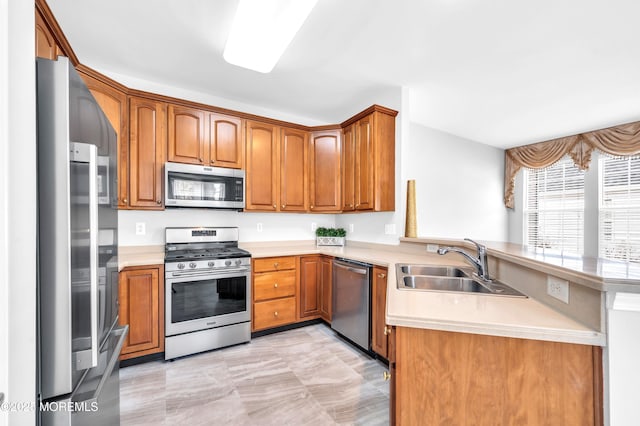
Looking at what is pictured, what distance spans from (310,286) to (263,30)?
94.0 inches

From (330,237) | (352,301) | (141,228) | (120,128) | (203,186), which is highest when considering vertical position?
(120,128)

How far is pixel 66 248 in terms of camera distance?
802 millimetres

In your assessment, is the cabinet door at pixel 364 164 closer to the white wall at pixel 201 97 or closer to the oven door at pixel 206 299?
the white wall at pixel 201 97

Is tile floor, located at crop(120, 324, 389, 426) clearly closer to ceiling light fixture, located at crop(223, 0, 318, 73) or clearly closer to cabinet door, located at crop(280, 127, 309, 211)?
cabinet door, located at crop(280, 127, 309, 211)

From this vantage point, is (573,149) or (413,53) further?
(573,149)

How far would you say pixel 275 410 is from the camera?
5.76ft

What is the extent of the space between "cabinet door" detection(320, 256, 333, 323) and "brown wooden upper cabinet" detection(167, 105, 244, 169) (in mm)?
1408

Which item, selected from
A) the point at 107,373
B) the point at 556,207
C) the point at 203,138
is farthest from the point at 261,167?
the point at 556,207

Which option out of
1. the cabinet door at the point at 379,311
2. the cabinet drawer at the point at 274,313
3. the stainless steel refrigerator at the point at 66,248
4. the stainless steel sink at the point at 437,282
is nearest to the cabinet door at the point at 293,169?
the cabinet drawer at the point at 274,313

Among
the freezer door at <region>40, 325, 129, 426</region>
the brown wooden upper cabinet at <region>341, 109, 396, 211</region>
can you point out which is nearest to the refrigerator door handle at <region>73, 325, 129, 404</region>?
the freezer door at <region>40, 325, 129, 426</region>

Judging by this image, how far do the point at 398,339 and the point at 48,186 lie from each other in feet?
4.22

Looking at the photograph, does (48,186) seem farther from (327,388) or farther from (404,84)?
(404,84)

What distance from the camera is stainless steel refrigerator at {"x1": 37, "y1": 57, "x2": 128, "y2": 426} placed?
79 cm

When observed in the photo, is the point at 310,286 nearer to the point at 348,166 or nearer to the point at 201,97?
the point at 348,166
